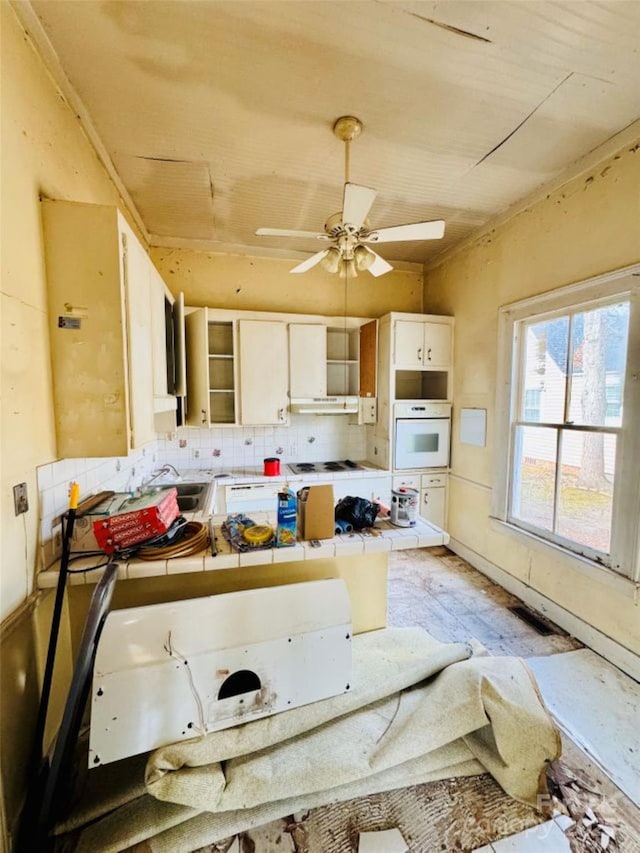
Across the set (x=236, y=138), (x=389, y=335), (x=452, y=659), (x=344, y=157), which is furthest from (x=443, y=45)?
(x=452, y=659)

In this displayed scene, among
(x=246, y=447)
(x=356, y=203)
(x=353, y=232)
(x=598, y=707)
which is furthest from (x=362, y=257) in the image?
(x=598, y=707)

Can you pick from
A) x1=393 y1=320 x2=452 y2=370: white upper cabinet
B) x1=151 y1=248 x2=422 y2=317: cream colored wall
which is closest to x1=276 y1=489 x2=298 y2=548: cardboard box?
x1=393 y1=320 x2=452 y2=370: white upper cabinet

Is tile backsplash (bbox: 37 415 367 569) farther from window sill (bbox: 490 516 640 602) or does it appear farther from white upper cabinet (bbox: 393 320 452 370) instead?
window sill (bbox: 490 516 640 602)

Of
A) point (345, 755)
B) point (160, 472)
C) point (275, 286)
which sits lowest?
point (345, 755)

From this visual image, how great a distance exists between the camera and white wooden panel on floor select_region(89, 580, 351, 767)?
1153 millimetres

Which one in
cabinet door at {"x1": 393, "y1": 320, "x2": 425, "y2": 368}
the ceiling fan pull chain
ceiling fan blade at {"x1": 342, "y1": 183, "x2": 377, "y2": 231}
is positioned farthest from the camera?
cabinet door at {"x1": 393, "y1": 320, "x2": 425, "y2": 368}

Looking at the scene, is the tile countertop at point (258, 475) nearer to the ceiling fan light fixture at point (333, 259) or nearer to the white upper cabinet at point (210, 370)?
the white upper cabinet at point (210, 370)

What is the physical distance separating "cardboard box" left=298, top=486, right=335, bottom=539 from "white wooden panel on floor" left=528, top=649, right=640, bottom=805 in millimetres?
1506

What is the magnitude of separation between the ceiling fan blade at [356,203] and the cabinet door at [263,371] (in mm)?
1623

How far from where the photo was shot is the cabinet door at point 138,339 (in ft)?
4.61

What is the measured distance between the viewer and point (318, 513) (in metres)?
1.46

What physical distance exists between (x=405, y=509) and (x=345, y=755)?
0.95 meters

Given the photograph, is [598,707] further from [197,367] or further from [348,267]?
[197,367]

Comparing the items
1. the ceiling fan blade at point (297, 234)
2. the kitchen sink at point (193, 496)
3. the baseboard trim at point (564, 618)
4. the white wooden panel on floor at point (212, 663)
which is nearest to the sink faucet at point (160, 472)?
the kitchen sink at point (193, 496)
